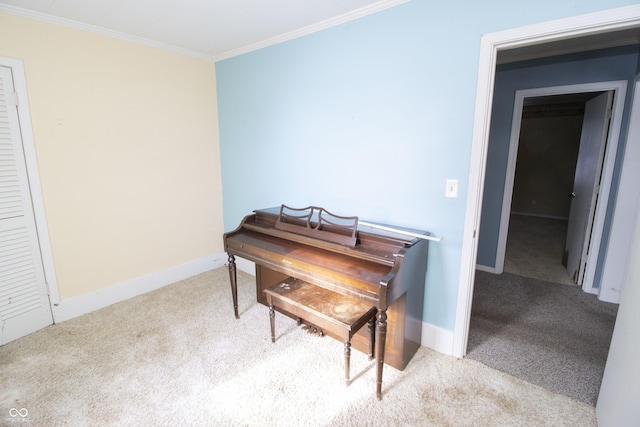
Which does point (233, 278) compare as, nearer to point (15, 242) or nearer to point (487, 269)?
point (15, 242)

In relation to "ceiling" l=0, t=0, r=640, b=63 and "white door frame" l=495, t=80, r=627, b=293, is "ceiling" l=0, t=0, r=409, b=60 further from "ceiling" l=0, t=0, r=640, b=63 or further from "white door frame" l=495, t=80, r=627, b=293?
"white door frame" l=495, t=80, r=627, b=293

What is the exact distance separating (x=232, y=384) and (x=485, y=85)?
7.60ft

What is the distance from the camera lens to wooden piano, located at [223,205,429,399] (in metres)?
1.64

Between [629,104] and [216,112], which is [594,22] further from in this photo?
[216,112]

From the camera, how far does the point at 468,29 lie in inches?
67.1

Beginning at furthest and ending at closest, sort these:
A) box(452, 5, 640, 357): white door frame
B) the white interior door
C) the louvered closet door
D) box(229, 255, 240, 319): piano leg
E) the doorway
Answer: the doorway
the white interior door
box(229, 255, 240, 319): piano leg
the louvered closet door
box(452, 5, 640, 357): white door frame

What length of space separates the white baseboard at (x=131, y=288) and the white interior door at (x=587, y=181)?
3.96 metres

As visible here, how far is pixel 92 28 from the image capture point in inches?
92.1

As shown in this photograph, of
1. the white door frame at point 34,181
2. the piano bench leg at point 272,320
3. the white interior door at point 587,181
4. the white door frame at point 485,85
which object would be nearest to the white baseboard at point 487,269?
the white interior door at point 587,181

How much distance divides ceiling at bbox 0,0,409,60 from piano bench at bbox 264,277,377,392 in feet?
6.30

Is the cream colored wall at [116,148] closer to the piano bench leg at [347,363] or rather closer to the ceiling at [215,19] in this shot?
the ceiling at [215,19]

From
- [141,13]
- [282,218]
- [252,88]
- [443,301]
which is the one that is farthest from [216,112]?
[443,301]

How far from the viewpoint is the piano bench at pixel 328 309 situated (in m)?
1.68

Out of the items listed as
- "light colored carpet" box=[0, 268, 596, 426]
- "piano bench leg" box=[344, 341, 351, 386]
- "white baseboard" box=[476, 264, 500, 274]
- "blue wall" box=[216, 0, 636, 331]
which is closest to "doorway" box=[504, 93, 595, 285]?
"white baseboard" box=[476, 264, 500, 274]
